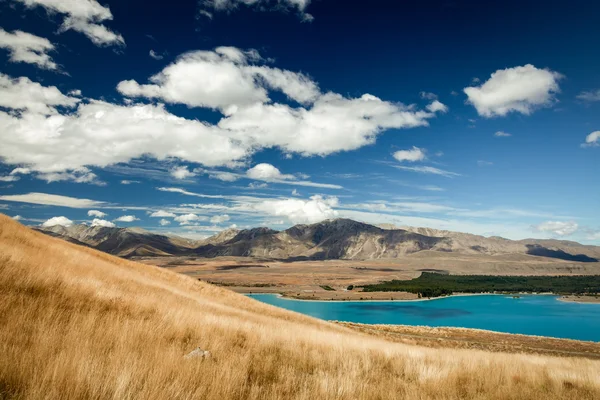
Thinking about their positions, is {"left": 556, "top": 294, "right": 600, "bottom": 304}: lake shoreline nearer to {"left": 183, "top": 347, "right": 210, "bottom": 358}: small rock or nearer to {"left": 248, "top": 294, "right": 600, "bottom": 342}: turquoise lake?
{"left": 248, "top": 294, "right": 600, "bottom": 342}: turquoise lake

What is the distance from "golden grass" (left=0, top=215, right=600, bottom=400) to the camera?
3908 mm

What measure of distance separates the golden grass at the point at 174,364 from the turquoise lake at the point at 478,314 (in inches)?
3884

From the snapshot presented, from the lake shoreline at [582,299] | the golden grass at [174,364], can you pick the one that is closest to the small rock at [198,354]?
the golden grass at [174,364]

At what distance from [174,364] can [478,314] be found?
14556cm

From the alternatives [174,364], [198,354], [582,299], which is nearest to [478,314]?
[582,299]

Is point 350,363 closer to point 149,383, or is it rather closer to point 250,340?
point 250,340

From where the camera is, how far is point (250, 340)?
28.7 feet

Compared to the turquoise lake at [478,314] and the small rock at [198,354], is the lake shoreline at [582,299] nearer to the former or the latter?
the turquoise lake at [478,314]

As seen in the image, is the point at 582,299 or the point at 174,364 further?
the point at 582,299

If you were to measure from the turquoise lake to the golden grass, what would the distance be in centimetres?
9865

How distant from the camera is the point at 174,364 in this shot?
5031 mm

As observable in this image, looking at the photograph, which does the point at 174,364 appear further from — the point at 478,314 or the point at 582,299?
the point at 582,299

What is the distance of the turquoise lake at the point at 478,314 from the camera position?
100250 mm

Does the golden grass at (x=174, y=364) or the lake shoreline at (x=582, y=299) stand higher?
the golden grass at (x=174, y=364)
